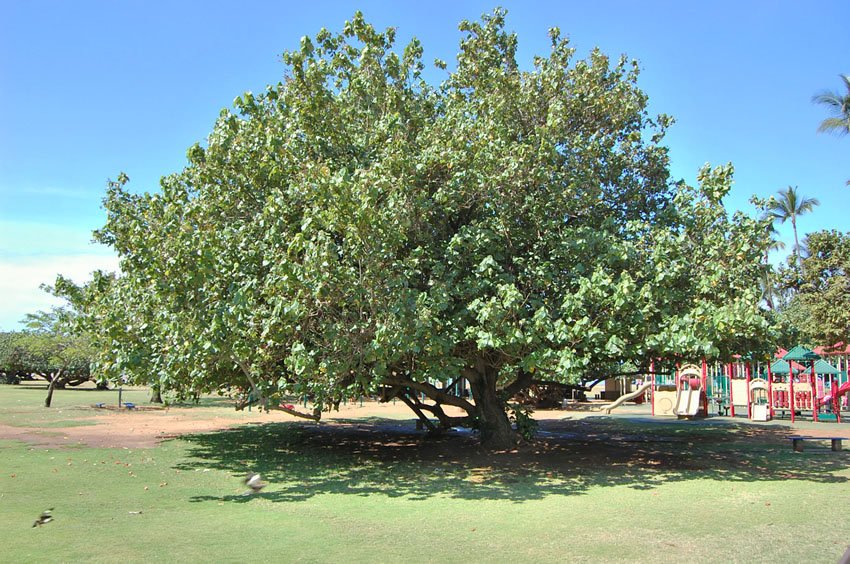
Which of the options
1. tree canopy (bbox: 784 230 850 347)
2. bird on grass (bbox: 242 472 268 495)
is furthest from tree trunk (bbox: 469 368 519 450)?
tree canopy (bbox: 784 230 850 347)

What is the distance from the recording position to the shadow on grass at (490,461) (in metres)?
10.7

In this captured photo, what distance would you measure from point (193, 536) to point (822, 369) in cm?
2417

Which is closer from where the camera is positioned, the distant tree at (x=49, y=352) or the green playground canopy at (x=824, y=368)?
the green playground canopy at (x=824, y=368)

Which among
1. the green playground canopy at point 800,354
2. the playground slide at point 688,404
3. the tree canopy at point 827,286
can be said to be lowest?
the playground slide at point 688,404

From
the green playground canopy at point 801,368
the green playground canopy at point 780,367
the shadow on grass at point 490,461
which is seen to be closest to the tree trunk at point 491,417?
the shadow on grass at point 490,461

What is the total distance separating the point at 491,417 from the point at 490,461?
169 cm

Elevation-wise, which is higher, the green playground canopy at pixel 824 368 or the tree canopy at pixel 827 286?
the tree canopy at pixel 827 286

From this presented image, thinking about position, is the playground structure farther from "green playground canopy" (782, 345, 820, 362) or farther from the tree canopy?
the tree canopy

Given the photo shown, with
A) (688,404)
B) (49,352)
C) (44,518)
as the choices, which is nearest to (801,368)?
(688,404)

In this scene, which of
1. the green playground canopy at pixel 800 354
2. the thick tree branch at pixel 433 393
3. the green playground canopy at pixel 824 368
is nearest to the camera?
the thick tree branch at pixel 433 393

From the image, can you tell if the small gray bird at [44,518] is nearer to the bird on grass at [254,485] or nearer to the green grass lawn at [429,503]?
the green grass lawn at [429,503]

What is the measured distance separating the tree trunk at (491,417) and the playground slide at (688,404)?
12856mm

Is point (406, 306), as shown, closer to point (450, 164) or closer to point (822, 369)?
point (450, 164)

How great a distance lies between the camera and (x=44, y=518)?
801 cm
